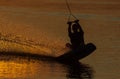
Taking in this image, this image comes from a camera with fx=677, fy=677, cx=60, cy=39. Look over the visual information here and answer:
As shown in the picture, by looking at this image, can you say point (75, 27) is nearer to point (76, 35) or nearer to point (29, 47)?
point (76, 35)

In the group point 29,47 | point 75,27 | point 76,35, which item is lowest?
point 29,47

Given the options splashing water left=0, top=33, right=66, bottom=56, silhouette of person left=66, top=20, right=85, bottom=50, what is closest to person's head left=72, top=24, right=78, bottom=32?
silhouette of person left=66, top=20, right=85, bottom=50

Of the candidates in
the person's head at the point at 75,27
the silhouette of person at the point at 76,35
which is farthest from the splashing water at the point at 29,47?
the person's head at the point at 75,27

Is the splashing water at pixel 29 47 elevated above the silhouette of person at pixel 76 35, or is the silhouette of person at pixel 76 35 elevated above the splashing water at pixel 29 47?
the silhouette of person at pixel 76 35

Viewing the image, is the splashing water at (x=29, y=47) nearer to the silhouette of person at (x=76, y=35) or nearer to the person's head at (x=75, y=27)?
the silhouette of person at (x=76, y=35)

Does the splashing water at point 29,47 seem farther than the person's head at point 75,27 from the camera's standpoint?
Yes

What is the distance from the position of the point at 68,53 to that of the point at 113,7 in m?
51.0

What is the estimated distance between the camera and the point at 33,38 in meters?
43.2

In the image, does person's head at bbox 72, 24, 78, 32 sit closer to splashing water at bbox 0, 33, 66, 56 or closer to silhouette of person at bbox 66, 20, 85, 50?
silhouette of person at bbox 66, 20, 85, 50

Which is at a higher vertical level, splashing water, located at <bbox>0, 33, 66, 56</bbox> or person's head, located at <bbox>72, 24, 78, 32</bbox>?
person's head, located at <bbox>72, 24, 78, 32</bbox>

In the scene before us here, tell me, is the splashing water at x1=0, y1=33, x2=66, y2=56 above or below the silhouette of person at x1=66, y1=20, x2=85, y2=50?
below

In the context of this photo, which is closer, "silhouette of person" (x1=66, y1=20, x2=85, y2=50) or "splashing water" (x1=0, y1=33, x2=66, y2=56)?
"silhouette of person" (x1=66, y1=20, x2=85, y2=50)

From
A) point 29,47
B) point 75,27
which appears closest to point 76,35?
point 75,27

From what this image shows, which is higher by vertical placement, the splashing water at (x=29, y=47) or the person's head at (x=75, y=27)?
the person's head at (x=75, y=27)
